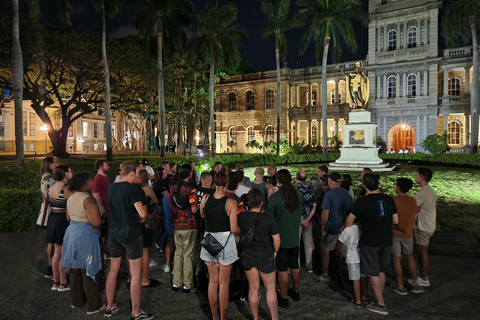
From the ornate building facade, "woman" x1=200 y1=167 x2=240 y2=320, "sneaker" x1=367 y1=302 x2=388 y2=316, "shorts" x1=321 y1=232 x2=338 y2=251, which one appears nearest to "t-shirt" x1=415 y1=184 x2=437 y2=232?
"shorts" x1=321 y1=232 x2=338 y2=251

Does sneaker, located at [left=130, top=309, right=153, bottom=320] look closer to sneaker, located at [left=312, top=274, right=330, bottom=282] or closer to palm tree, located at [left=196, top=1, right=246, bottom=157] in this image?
sneaker, located at [left=312, top=274, right=330, bottom=282]

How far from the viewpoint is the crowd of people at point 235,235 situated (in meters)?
4.21

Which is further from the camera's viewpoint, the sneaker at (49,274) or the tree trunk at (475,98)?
the tree trunk at (475,98)

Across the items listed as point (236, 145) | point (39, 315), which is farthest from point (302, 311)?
point (236, 145)

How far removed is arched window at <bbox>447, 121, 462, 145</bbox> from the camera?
116 feet

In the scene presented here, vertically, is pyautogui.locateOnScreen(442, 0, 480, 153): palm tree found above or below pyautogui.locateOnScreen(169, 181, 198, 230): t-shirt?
above

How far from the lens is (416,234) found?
539 centimetres

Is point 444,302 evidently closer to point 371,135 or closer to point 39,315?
point 39,315

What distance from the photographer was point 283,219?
15.4ft

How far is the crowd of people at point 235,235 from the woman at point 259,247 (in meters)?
0.01

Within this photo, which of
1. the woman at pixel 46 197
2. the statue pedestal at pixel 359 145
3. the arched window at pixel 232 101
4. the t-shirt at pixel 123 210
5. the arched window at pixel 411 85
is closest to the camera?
the t-shirt at pixel 123 210

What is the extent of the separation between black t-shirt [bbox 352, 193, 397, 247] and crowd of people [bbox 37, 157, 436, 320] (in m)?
0.01

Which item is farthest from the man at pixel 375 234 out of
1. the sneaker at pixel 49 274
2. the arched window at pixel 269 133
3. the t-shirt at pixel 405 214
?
the arched window at pixel 269 133

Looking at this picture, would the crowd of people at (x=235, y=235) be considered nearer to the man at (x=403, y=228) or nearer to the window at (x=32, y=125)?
the man at (x=403, y=228)
